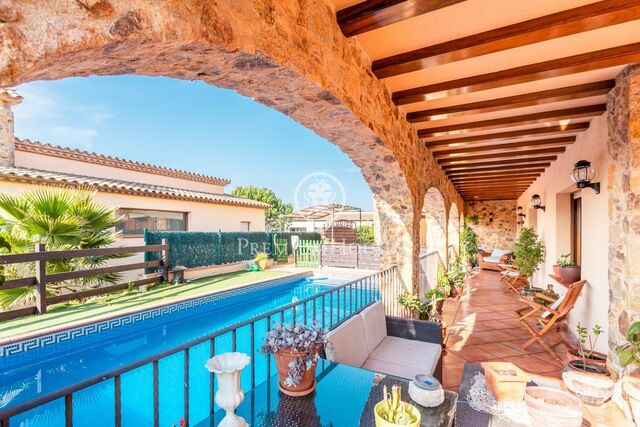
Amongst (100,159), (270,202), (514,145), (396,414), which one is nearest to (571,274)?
(514,145)

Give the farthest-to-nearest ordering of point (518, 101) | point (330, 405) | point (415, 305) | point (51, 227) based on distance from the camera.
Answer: point (51, 227)
point (415, 305)
point (518, 101)
point (330, 405)

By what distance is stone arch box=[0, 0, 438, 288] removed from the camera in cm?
86

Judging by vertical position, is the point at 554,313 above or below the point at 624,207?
below

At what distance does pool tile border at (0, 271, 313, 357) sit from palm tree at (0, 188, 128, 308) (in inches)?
40.9

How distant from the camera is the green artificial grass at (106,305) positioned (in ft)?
13.6

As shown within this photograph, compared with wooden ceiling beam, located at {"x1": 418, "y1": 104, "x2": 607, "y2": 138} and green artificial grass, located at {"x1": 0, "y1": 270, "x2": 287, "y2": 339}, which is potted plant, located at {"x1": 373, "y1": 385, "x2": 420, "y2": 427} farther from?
green artificial grass, located at {"x1": 0, "y1": 270, "x2": 287, "y2": 339}

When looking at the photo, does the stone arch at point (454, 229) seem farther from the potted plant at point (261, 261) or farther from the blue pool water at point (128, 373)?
the potted plant at point (261, 261)

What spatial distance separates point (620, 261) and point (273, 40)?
9.68 ft

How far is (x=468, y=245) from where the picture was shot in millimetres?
10047

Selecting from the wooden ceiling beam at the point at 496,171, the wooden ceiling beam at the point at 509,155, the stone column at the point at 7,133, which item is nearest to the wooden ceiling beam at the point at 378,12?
the wooden ceiling beam at the point at 509,155

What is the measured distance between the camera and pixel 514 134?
3904 millimetres

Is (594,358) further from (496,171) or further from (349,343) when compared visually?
(496,171)

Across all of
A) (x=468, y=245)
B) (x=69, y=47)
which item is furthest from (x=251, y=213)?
(x=69, y=47)

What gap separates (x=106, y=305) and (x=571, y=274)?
6.95 meters
